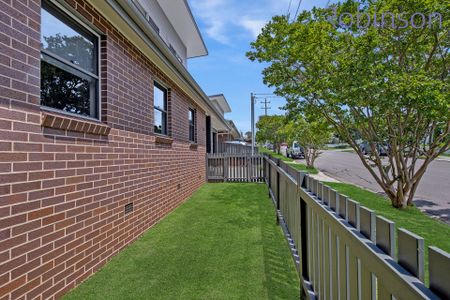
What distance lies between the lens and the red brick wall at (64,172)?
2383mm

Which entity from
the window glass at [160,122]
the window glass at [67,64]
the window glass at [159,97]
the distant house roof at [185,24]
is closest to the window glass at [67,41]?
the window glass at [67,64]

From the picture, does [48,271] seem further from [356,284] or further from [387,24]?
[387,24]

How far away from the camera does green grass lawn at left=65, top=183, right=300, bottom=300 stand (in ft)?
10.1

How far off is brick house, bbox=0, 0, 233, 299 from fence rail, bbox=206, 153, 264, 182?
6678 mm

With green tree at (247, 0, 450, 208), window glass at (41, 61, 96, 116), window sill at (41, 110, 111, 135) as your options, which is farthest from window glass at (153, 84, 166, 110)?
green tree at (247, 0, 450, 208)

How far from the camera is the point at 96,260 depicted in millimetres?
3646

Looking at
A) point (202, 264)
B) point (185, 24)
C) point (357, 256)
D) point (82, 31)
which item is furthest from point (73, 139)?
point (185, 24)

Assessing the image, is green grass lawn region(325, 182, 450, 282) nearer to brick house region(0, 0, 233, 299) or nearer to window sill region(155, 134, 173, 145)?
brick house region(0, 0, 233, 299)

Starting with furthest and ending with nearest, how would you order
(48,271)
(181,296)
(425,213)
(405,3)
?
1. (425,213)
2. (405,3)
3. (181,296)
4. (48,271)

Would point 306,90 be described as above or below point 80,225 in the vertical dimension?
above

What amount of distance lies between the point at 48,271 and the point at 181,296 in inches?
51.7

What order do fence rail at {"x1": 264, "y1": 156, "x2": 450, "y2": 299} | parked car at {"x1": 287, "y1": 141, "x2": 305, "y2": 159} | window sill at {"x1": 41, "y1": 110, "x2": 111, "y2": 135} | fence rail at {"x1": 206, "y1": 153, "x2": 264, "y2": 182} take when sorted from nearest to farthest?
fence rail at {"x1": 264, "y1": 156, "x2": 450, "y2": 299} < window sill at {"x1": 41, "y1": 110, "x2": 111, "y2": 135} < fence rail at {"x1": 206, "y1": 153, "x2": 264, "y2": 182} < parked car at {"x1": 287, "y1": 141, "x2": 305, "y2": 159}

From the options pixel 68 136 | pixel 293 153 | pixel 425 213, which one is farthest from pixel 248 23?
pixel 293 153

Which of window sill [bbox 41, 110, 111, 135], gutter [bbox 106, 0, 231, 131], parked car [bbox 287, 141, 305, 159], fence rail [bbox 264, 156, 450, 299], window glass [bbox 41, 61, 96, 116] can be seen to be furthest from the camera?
parked car [bbox 287, 141, 305, 159]
